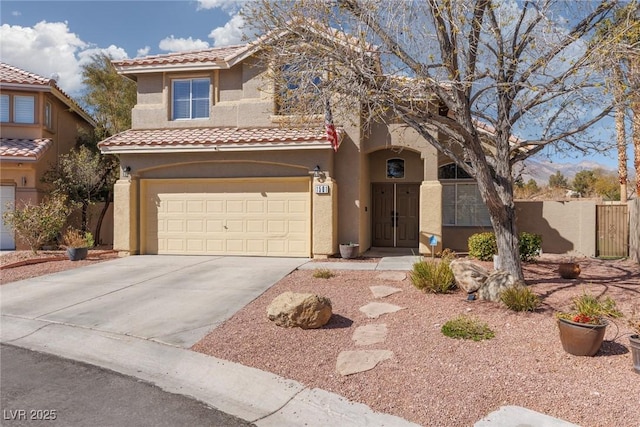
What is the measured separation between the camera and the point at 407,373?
16.5 ft

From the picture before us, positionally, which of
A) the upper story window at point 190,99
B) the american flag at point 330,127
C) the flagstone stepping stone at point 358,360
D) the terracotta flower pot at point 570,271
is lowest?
the flagstone stepping stone at point 358,360

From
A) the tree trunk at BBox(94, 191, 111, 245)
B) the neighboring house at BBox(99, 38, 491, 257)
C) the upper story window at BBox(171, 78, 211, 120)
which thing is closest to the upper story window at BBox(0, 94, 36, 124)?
the tree trunk at BBox(94, 191, 111, 245)

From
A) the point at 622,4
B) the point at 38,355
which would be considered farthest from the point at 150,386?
the point at 622,4

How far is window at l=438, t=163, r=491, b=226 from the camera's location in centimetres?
1505

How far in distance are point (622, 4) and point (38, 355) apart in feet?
36.6

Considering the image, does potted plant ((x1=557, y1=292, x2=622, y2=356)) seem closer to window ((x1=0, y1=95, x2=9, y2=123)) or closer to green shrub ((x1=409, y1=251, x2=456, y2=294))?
green shrub ((x1=409, y1=251, x2=456, y2=294))

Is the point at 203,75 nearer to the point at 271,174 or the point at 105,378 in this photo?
the point at 271,174

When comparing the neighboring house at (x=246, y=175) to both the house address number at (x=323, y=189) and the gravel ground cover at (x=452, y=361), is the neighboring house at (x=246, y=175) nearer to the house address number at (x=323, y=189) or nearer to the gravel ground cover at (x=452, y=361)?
the house address number at (x=323, y=189)

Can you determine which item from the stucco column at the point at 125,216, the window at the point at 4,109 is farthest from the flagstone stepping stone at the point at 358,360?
the window at the point at 4,109

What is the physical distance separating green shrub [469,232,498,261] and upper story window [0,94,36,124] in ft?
54.8

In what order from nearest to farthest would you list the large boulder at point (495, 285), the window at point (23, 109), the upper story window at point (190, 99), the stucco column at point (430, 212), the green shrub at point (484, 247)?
the large boulder at point (495, 285)
the green shrub at point (484, 247)
the stucco column at point (430, 212)
the upper story window at point (190, 99)
the window at point (23, 109)

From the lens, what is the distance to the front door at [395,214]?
15.6 m

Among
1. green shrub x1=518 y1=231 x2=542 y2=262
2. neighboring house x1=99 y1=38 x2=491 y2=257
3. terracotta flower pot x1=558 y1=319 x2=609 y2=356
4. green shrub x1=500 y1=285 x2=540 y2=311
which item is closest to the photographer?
terracotta flower pot x1=558 y1=319 x2=609 y2=356

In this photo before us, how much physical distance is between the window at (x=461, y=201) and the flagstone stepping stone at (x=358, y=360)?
10426mm
